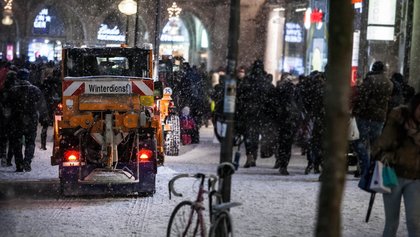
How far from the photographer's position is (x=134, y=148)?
1355cm

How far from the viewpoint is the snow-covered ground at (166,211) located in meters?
10.8

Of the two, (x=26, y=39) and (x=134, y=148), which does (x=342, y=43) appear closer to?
(x=134, y=148)

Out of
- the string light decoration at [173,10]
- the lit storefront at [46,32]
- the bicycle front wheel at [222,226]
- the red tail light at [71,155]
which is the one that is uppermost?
the string light decoration at [173,10]

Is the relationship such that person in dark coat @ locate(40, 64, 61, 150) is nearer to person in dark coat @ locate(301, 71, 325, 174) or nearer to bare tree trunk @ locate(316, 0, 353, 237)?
person in dark coat @ locate(301, 71, 325, 174)

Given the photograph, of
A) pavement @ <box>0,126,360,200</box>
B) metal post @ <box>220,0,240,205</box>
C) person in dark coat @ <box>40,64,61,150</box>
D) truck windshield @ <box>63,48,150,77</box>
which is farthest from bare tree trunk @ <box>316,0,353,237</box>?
person in dark coat @ <box>40,64,61,150</box>

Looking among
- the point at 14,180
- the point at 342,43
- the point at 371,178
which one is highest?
the point at 342,43

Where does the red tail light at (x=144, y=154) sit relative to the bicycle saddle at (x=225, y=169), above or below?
below

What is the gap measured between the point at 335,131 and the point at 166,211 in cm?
688

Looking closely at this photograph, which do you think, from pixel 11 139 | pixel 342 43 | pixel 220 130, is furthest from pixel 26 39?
pixel 342 43

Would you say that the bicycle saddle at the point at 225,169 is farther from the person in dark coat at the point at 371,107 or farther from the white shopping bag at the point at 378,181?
the person in dark coat at the point at 371,107

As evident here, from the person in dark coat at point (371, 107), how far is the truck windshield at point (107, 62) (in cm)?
374

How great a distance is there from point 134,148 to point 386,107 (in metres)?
4.81

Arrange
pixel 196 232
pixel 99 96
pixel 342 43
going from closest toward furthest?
pixel 342 43
pixel 196 232
pixel 99 96

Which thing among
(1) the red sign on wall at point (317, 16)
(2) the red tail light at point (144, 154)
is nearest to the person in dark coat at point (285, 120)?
(2) the red tail light at point (144, 154)
